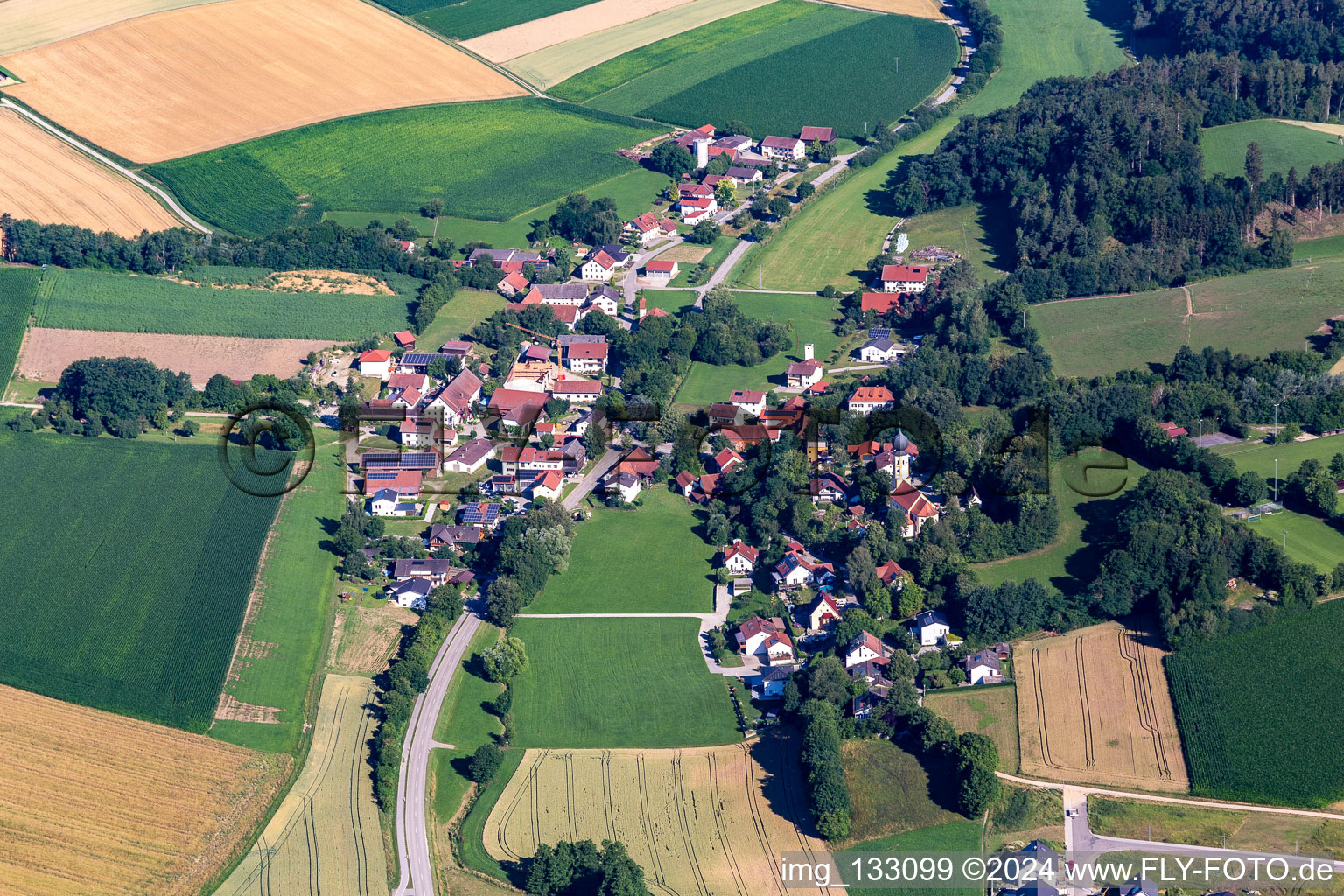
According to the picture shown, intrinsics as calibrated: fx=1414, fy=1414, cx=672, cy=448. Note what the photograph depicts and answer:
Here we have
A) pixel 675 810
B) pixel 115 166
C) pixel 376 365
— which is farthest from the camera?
pixel 115 166

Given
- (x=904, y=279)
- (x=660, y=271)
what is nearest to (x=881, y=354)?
(x=904, y=279)

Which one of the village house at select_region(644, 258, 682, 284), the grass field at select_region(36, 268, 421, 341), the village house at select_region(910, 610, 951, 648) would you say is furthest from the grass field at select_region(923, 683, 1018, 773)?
the grass field at select_region(36, 268, 421, 341)

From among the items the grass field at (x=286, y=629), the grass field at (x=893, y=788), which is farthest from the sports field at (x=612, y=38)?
the grass field at (x=893, y=788)

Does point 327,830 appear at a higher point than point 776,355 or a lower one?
lower

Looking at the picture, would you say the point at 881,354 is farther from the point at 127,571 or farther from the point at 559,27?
the point at 559,27

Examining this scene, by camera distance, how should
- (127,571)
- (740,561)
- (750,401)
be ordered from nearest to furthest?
(127,571) < (740,561) < (750,401)
